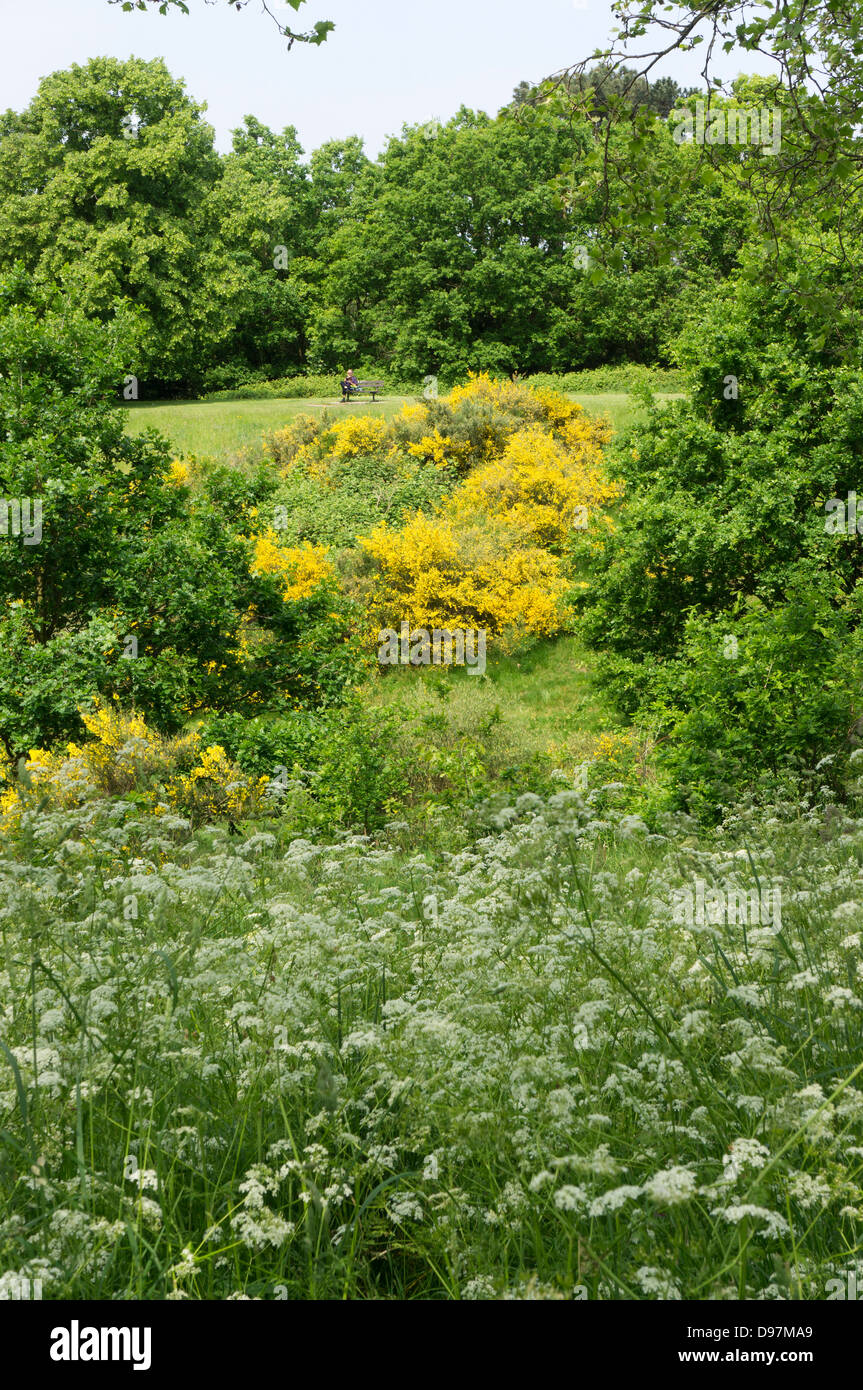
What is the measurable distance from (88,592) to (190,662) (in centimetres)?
164

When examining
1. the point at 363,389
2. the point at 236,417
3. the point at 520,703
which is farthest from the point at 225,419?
the point at 520,703

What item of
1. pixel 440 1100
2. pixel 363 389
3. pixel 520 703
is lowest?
pixel 520 703

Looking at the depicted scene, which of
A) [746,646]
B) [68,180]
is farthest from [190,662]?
[68,180]

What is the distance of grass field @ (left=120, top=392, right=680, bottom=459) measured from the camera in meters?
30.2

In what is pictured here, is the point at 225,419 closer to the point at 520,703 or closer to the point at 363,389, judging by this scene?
the point at 363,389

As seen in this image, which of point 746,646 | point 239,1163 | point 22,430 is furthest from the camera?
point 22,430

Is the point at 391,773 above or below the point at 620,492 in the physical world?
below

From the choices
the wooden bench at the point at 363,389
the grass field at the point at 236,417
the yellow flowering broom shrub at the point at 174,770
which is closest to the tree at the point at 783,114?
the yellow flowering broom shrub at the point at 174,770

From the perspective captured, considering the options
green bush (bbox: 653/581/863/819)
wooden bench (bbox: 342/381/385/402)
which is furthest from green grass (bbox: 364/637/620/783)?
wooden bench (bbox: 342/381/385/402)

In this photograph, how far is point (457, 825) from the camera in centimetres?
800

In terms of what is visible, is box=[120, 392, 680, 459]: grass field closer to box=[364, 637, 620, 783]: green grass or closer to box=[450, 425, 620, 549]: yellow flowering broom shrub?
box=[450, 425, 620, 549]: yellow flowering broom shrub

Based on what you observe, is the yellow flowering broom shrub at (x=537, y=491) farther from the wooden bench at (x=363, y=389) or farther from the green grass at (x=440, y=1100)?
the green grass at (x=440, y=1100)

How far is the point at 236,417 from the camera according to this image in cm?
3425

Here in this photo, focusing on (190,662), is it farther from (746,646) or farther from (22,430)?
(746,646)
